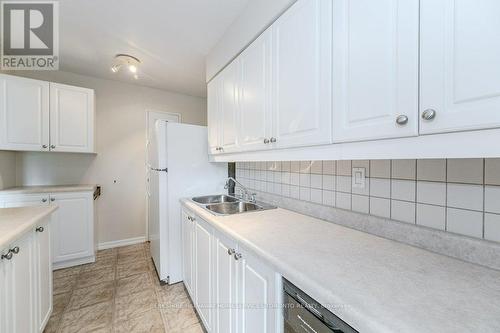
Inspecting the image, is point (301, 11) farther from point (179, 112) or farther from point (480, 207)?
point (179, 112)

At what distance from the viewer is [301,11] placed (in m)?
1.03

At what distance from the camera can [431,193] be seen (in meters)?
0.88

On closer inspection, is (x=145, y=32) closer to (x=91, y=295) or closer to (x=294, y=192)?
(x=294, y=192)

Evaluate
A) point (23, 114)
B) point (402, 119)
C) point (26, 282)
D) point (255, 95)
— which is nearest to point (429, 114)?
point (402, 119)

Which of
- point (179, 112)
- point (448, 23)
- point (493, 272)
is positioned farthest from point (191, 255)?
point (179, 112)

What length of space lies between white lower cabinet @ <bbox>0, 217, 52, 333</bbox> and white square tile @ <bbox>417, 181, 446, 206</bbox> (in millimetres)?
1834

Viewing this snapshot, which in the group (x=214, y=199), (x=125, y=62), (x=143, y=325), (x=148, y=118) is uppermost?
(x=125, y=62)

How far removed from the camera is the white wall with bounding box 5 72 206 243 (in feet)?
8.96

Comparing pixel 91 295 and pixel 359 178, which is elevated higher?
pixel 359 178

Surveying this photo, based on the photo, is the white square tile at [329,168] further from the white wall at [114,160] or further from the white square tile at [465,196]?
the white wall at [114,160]

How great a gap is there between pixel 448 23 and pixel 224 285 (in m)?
1.41

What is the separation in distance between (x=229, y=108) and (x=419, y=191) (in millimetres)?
1362

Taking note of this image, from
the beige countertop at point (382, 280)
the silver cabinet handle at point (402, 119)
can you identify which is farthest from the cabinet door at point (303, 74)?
the beige countertop at point (382, 280)

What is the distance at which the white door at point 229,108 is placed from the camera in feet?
5.46
